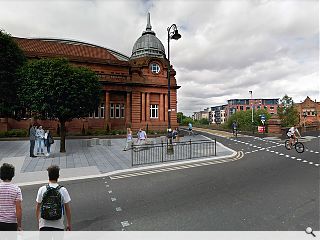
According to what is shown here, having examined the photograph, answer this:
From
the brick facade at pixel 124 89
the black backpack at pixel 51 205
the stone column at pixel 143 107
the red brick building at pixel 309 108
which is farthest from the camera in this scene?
the red brick building at pixel 309 108

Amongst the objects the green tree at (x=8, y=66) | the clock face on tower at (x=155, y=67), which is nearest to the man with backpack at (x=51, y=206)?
the green tree at (x=8, y=66)

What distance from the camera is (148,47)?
37219mm

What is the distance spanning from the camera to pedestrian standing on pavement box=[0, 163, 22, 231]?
2723mm

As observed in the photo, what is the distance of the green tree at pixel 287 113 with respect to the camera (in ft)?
121

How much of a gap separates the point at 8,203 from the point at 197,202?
14.5 ft

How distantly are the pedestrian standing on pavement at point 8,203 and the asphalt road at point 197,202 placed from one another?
1.65 meters

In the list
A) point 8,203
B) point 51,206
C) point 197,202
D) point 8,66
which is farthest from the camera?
point 8,66

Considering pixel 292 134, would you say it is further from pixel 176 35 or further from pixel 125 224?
pixel 125 224

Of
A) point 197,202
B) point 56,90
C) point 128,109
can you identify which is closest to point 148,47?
point 128,109

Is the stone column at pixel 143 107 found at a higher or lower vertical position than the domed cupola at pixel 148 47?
lower

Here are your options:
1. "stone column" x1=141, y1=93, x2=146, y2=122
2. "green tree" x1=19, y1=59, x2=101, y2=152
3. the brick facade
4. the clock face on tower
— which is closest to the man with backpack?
"green tree" x1=19, y1=59, x2=101, y2=152

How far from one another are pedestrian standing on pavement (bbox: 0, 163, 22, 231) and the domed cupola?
120 feet

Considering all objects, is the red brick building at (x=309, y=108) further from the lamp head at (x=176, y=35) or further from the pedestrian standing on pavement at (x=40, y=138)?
the pedestrian standing on pavement at (x=40, y=138)

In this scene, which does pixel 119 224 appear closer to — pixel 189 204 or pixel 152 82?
pixel 189 204
